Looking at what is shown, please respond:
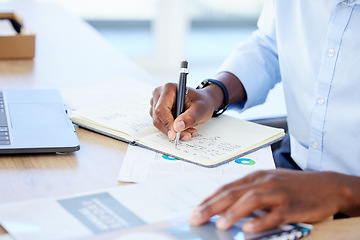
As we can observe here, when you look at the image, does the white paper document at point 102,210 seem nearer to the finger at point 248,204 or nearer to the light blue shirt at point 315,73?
the finger at point 248,204

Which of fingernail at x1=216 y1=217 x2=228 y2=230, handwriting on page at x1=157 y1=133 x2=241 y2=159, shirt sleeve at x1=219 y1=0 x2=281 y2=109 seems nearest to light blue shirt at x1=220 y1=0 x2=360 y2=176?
shirt sleeve at x1=219 y1=0 x2=281 y2=109

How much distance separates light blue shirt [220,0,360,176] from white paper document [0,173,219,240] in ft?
1.47

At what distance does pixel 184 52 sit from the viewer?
4.18m

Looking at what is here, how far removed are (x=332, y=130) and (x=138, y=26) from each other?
3875 millimetres

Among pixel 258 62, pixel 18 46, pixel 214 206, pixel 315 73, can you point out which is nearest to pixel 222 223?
pixel 214 206

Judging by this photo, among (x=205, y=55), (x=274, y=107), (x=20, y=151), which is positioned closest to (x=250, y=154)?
(x=20, y=151)

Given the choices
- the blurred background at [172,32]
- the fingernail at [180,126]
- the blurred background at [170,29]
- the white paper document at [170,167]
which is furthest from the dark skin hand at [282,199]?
the blurred background at [170,29]

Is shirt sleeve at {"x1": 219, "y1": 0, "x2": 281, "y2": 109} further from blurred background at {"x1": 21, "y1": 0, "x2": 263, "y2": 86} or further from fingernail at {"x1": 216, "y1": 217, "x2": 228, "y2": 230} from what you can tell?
blurred background at {"x1": 21, "y1": 0, "x2": 263, "y2": 86}

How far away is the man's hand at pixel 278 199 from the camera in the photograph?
27.6 inches

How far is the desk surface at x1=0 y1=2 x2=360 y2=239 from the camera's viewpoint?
2.71ft

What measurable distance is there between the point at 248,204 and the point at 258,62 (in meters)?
0.75

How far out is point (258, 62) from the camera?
1388 mm

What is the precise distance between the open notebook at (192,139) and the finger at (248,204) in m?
0.22

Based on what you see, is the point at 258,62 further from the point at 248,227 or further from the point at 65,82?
the point at 248,227
